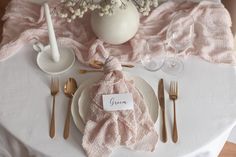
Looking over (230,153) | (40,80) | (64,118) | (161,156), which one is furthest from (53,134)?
(230,153)

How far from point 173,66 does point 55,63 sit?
39cm

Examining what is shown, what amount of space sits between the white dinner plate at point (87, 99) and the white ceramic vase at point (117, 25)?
0.45 ft

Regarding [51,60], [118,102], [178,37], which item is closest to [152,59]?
[178,37]

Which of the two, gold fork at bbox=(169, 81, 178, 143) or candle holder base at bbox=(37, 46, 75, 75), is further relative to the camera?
candle holder base at bbox=(37, 46, 75, 75)

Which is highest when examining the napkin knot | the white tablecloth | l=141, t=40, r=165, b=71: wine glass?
the napkin knot

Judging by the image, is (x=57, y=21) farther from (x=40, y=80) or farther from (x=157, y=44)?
(x=157, y=44)

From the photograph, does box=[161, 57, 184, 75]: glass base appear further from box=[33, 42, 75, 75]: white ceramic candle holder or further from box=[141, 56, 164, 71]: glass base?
box=[33, 42, 75, 75]: white ceramic candle holder

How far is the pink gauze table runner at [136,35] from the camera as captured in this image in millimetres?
1141

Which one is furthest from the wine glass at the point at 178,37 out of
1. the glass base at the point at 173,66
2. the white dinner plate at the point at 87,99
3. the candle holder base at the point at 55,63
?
the candle holder base at the point at 55,63

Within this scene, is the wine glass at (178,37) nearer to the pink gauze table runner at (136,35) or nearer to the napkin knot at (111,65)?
the pink gauze table runner at (136,35)

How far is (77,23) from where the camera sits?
123cm

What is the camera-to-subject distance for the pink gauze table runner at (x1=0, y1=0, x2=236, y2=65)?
1141 mm

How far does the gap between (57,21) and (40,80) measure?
251mm

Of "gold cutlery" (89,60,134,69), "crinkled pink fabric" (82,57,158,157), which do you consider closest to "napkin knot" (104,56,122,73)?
"crinkled pink fabric" (82,57,158,157)
